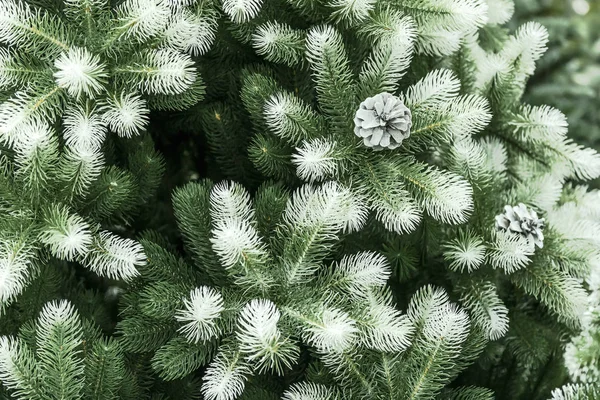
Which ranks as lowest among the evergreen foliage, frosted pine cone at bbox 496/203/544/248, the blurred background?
the blurred background

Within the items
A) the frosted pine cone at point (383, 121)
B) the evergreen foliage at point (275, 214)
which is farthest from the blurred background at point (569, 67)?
the frosted pine cone at point (383, 121)

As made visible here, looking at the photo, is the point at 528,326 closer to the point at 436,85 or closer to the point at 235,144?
the point at 436,85

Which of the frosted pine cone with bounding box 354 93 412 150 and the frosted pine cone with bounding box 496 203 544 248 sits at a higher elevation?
the frosted pine cone with bounding box 354 93 412 150

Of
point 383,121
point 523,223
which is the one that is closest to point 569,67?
point 523,223

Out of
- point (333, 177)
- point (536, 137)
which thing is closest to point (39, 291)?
point (333, 177)

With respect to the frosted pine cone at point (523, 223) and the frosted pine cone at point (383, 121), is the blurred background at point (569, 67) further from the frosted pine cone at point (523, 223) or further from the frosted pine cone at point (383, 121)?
the frosted pine cone at point (383, 121)

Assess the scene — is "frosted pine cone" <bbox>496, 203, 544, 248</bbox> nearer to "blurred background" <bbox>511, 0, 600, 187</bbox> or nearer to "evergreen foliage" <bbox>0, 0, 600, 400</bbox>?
"evergreen foliage" <bbox>0, 0, 600, 400</bbox>

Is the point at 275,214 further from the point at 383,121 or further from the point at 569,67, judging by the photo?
the point at 569,67

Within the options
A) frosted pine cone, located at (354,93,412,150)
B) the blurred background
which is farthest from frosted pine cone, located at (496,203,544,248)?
the blurred background
